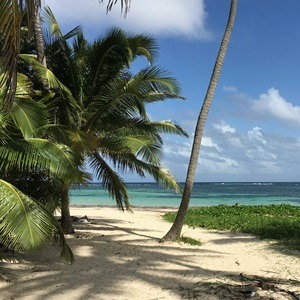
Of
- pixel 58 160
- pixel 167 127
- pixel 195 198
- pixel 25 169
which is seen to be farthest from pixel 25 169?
pixel 195 198

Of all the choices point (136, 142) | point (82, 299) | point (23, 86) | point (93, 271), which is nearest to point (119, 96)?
point (136, 142)

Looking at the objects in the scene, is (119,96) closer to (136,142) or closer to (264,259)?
(136,142)

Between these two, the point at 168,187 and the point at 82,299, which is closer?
the point at 82,299

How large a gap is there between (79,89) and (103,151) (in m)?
1.80

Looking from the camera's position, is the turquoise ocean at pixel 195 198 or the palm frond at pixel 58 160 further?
the turquoise ocean at pixel 195 198

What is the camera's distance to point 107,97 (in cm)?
1139

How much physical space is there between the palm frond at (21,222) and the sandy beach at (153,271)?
32.4 inches

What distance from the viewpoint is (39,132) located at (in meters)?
8.04

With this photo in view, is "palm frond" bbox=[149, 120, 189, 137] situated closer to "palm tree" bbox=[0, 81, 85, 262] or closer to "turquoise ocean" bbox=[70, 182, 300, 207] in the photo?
"turquoise ocean" bbox=[70, 182, 300, 207]

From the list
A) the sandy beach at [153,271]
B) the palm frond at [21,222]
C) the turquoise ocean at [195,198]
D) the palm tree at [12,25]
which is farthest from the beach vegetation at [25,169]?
the turquoise ocean at [195,198]

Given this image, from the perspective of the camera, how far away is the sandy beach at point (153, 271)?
6285mm

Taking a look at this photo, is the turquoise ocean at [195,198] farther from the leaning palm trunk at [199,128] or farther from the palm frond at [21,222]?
the palm frond at [21,222]

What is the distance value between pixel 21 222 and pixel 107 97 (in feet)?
18.9

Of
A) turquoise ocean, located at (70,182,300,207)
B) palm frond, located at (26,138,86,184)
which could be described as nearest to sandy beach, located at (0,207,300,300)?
palm frond, located at (26,138,86,184)
